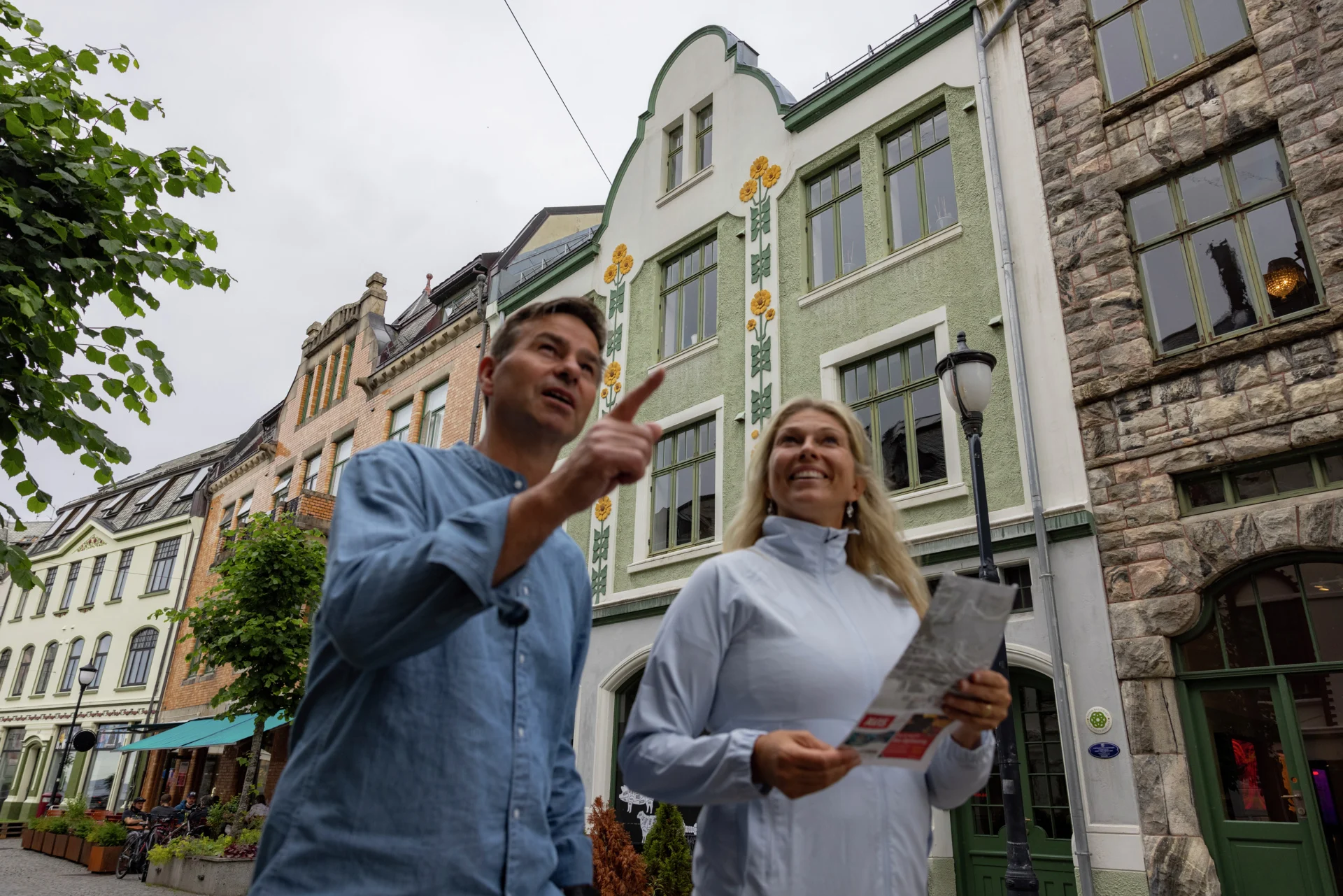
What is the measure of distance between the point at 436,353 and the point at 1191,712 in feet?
57.7

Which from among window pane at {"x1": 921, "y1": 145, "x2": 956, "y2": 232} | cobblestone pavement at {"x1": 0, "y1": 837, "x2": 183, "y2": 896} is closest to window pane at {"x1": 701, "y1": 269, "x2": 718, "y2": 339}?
window pane at {"x1": 921, "y1": 145, "x2": 956, "y2": 232}

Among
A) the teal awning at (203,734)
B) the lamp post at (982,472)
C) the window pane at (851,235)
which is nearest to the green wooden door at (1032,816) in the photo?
the lamp post at (982,472)

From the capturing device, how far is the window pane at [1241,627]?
7.50 meters

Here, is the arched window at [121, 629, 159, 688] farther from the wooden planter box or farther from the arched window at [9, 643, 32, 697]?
the wooden planter box

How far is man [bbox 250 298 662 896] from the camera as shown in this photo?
1.30 meters

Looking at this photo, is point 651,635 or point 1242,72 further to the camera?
point 651,635

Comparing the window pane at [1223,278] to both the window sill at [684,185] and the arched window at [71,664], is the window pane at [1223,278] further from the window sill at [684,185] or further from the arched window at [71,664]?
the arched window at [71,664]

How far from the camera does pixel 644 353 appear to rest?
15.1 m

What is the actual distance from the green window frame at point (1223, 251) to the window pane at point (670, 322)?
7.46 meters

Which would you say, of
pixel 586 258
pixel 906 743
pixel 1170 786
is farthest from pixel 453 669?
pixel 586 258

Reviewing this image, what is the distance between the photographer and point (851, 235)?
12.3m

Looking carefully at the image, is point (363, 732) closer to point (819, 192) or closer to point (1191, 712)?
point (1191, 712)

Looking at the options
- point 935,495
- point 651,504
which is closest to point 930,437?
point 935,495

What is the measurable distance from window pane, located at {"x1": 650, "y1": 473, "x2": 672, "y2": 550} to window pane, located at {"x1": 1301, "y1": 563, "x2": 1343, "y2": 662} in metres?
8.36
